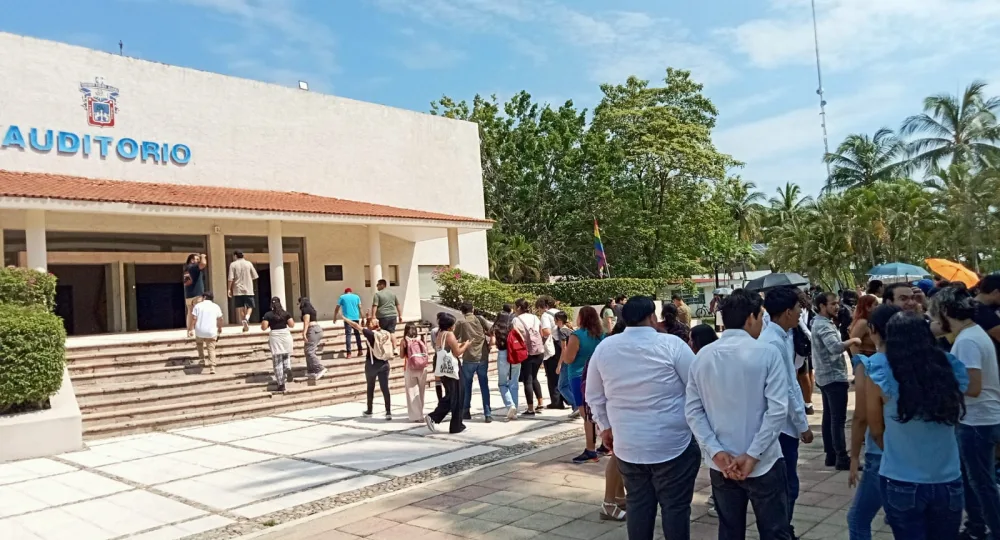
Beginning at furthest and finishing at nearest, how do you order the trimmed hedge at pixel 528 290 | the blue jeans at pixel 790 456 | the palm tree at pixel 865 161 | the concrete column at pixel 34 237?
the palm tree at pixel 865 161, the trimmed hedge at pixel 528 290, the concrete column at pixel 34 237, the blue jeans at pixel 790 456

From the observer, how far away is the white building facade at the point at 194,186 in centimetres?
1634

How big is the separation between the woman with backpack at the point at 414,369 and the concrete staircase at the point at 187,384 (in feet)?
8.78

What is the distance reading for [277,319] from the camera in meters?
11.6

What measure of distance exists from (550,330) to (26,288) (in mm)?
8850

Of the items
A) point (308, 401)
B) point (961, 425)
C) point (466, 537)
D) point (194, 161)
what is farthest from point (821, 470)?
point (194, 161)

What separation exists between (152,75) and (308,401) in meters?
11.4

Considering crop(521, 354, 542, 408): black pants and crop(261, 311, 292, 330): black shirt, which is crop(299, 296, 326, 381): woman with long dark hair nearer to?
crop(261, 311, 292, 330): black shirt

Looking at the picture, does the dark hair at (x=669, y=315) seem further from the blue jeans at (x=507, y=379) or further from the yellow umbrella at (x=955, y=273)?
the yellow umbrella at (x=955, y=273)

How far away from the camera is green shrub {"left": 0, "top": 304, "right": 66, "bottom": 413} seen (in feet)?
29.0

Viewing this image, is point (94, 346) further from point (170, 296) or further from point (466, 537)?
point (466, 537)

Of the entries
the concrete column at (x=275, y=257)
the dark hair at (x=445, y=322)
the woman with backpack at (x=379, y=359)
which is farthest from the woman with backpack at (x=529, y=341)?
the concrete column at (x=275, y=257)

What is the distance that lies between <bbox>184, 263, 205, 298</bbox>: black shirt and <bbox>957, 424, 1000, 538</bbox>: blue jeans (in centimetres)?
1362

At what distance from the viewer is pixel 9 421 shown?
863 cm

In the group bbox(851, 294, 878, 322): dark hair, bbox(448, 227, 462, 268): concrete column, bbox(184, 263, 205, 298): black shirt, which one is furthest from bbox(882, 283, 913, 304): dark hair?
bbox(448, 227, 462, 268): concrete column
